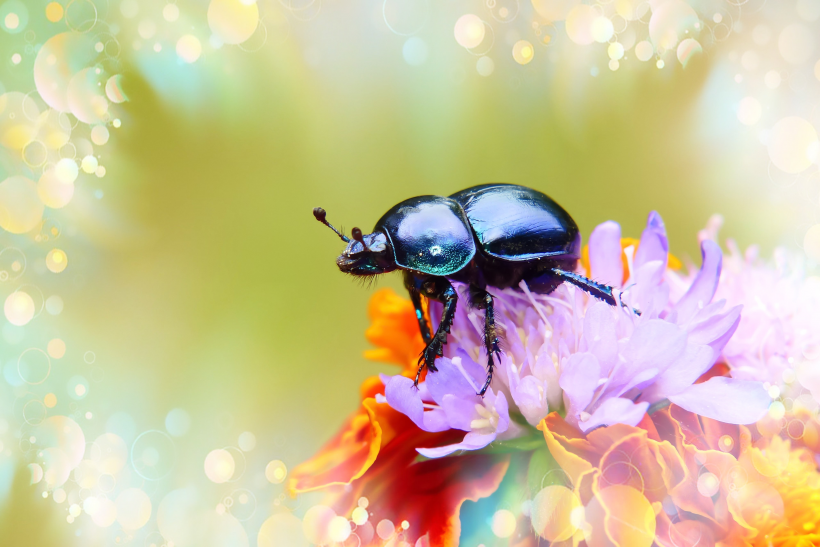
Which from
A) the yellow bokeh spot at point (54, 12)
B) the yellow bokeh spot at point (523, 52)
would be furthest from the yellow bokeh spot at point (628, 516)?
the yellow bokeh spot at point (54, 12)

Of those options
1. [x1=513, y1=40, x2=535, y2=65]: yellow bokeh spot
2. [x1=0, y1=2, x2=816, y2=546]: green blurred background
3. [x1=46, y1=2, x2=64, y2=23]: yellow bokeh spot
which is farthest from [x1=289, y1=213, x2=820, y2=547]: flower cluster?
[x1=46, y1=2, x2=64, y2=23]: yellow bokeh spot

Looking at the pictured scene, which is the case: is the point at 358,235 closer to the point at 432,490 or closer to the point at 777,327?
the point at 432,490

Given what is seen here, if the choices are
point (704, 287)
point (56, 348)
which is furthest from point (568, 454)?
point (56, 348)

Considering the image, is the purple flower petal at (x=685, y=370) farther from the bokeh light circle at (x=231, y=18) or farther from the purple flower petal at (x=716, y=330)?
the bokeh light circle at (x=231, y=18)

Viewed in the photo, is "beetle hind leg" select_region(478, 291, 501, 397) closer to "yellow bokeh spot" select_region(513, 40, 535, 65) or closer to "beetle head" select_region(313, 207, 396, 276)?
"beetle head" select_region(313, 207, 396, 276)

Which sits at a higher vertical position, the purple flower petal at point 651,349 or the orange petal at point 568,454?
the purple flower petal at point 651,349

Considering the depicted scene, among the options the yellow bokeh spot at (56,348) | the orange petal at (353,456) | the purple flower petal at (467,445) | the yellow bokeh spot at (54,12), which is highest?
the yellow bokeh spot at (54,12)

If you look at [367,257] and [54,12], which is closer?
[367,257]
